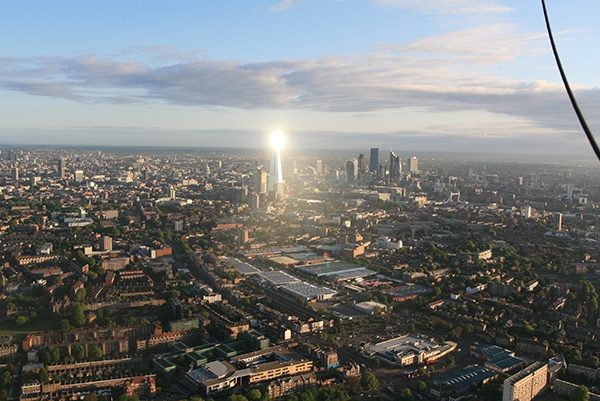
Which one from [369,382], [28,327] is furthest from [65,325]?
[369,382]

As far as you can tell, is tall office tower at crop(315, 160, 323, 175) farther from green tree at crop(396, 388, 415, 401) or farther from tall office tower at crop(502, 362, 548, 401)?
green tree at crop(396, 388, 415, 401)

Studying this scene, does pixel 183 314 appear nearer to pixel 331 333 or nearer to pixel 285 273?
pixel 331 333

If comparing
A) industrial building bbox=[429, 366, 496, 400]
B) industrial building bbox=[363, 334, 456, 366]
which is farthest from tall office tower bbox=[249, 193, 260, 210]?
industrial building bbox=[429, 366, 496, 400]

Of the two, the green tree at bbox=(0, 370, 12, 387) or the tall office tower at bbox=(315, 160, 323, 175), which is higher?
the tall office tower at bbox=(315, 160, 323, 175)

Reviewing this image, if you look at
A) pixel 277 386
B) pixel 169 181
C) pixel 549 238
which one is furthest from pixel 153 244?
pixel 169 181

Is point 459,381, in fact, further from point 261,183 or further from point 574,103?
point 261,183

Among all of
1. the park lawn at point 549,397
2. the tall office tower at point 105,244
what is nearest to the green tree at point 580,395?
the park lawn at point 549,397

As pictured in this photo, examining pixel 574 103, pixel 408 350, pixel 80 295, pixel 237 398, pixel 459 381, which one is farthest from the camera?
pixel 80 295

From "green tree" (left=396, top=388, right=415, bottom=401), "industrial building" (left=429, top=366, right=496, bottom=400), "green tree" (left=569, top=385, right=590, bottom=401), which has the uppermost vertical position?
"green tree" (left=569, top=385, right=590, bottom=401)

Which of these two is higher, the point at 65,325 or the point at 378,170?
the point at 378,170

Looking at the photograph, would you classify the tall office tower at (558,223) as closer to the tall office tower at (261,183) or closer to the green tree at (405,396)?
the tall office tower at (261,183)
